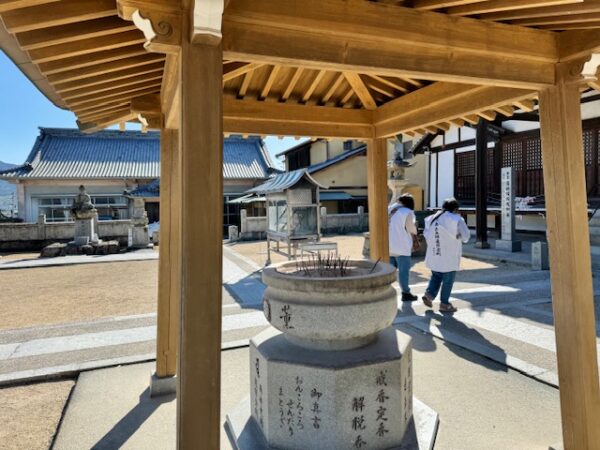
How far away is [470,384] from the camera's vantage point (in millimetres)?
3791

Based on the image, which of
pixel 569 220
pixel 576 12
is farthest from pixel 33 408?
pixel 576 12

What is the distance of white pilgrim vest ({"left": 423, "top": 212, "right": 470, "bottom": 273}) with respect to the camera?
610 centimetres

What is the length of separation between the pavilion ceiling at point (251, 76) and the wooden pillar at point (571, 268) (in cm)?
37

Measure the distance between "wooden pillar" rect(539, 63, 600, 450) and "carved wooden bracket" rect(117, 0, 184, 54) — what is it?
2.48 m

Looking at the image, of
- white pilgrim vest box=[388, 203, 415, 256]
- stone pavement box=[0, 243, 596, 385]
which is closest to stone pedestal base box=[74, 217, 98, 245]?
stone pavement box=[0, 243, 596, 385]

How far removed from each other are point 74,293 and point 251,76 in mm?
7505

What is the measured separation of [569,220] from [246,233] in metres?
19.2

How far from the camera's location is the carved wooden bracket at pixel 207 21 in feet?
6.02

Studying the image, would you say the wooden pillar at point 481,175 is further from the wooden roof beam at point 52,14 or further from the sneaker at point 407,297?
the wooden roof beam at point 52,14

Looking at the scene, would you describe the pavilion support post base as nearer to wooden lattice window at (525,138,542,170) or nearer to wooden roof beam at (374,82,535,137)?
wooden roof beam at (374,82,535,137)

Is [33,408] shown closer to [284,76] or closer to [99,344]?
[99,344]

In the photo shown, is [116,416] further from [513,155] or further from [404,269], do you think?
[513,155]

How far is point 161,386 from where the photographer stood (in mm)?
3705

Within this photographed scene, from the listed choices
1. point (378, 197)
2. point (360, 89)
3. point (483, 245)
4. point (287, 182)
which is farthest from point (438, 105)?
point (483, 245)
